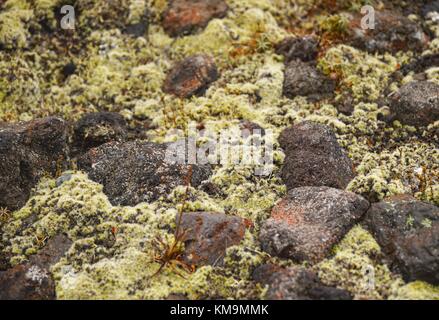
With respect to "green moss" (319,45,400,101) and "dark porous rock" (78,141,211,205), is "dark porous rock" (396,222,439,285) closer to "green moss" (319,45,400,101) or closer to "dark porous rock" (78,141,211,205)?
"dark porous rock" (78,141,211,205)

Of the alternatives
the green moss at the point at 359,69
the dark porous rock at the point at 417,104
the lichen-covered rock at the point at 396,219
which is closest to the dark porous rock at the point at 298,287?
the lichen-covered rock at the point at 396,219

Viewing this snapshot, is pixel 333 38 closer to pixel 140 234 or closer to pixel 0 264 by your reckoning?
pixel 140 234

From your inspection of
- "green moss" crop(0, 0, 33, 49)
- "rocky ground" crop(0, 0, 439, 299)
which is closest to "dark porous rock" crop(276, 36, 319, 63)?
"rocky ground" crop(0, 0, 439, 299)

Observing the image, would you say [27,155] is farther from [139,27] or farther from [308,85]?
[308,85]

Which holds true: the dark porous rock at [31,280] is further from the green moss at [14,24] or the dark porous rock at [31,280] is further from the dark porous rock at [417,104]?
the dark porous rock at [417,104]

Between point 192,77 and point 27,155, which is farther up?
point 192,77

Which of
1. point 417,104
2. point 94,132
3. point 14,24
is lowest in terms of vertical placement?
point 94,132

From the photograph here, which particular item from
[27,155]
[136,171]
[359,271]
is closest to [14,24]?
[27,155]
